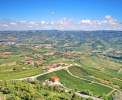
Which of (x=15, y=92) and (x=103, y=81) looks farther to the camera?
(x=103, y=81)

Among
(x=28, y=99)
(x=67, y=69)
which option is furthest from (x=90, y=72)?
(x=28, y=99)

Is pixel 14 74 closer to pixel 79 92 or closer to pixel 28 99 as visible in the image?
pixel 79 92

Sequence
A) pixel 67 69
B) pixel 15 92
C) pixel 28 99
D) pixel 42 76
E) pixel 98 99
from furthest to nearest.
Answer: pixel 67 69 → pixel 42 76 → pixel 98 99 → pixel 15 92 → pixel 28 99

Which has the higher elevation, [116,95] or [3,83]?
[3,83]

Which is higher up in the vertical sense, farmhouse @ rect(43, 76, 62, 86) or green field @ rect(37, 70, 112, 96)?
farmhouse @ rect(43, 76, 62, 86)

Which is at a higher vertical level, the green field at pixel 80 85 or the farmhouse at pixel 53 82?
the farmhouse at pixel 53 82

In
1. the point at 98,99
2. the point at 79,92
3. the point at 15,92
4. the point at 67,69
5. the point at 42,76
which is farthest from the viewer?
the point at 67,69

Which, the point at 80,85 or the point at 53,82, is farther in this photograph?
the point at 80,85

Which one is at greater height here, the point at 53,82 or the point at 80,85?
the point at 53,82

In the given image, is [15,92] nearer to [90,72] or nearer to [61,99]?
[61,99]
